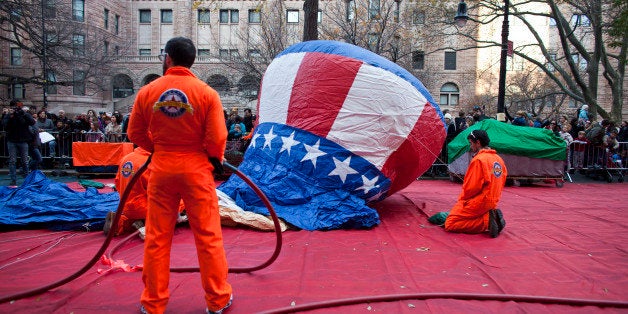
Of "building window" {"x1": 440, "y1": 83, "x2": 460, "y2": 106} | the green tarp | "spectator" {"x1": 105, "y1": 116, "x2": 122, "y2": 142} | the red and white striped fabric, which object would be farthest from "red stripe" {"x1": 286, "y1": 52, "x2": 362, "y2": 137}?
"building window" {"x1": 440, "y1": 83, "x2": 460, "y2": 106}

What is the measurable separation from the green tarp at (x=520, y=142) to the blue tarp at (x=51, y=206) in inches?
315

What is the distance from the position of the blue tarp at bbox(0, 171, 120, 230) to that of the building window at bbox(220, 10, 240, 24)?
30.2 meters

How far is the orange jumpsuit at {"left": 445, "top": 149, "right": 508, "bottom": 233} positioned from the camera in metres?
5.25

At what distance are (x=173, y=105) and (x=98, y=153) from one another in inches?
367

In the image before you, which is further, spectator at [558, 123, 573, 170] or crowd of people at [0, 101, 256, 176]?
crowd of people at [0, 101, 256, 176]

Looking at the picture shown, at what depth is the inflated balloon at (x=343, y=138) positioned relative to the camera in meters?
5.76

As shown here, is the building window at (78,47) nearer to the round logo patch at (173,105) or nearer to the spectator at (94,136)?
the spectator at (94,136)

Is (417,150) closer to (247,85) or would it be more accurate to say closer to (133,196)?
(133,196)

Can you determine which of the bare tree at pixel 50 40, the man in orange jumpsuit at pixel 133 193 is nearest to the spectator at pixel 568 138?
the man in orange jumpsuit at pixel 133 193

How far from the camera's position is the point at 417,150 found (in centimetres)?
602

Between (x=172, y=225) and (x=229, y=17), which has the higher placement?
(x=229, y=17)

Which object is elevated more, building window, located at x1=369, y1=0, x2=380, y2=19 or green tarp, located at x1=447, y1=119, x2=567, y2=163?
building window, located at x1=369, y1=0, x2=380, y2=19

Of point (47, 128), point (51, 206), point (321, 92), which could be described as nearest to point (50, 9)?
point (47, 128)

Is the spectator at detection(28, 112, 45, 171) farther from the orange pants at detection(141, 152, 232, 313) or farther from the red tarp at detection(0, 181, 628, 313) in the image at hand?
the orange pants at detection(141, 152, 232, 313)
